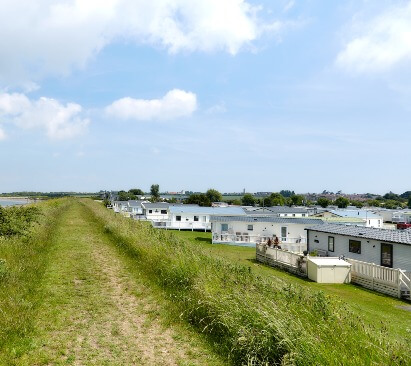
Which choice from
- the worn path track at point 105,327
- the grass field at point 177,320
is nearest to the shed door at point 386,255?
the grass field at point 177,320

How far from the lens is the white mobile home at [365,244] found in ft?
60.5

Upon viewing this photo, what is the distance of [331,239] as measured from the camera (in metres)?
24.2

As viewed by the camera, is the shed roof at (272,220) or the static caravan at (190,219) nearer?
the shed roof at (272,220)

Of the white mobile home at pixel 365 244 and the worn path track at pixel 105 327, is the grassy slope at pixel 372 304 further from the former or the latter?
the worn path track at pixel 105 327

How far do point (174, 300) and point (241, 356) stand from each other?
3.39m

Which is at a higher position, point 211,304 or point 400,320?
point 211,304

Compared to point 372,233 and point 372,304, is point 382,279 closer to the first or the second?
point 372,304

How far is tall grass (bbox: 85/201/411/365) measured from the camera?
5.06 meters

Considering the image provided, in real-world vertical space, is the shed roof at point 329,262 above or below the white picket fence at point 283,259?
above

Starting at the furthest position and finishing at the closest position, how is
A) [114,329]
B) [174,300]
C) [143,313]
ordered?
[174,300] < [143,313] < [114,329]

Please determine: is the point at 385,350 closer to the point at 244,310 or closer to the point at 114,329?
the point at 244,310

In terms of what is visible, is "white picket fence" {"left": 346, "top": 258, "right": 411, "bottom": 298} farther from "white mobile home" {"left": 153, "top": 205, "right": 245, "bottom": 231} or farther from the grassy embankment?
"white mobile home" {"left": 153, "top": 205, "right": 245, "bottom": 231}

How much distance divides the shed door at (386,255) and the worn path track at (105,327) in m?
14.2

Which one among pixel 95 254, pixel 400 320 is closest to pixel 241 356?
pixel 400 320
